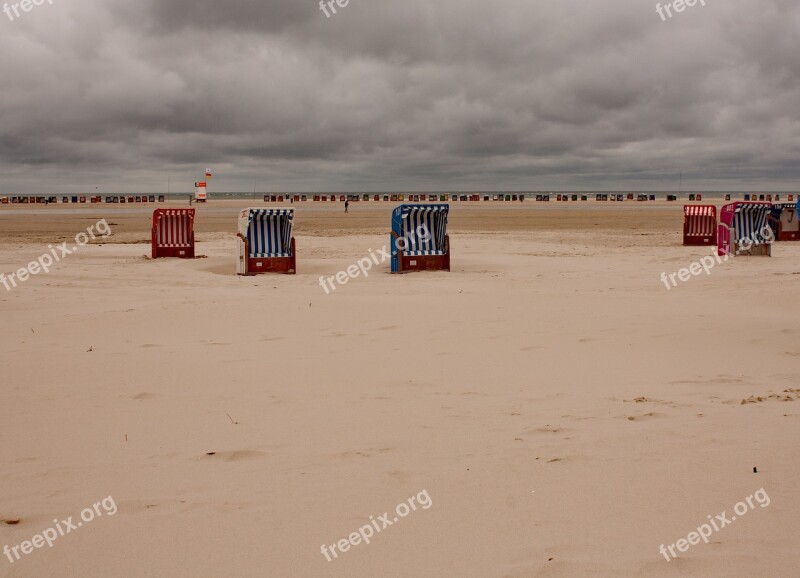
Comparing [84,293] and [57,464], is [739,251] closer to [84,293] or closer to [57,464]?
[84,293]

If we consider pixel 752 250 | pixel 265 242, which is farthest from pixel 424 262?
pixel 752 250

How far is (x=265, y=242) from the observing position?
14.8 m

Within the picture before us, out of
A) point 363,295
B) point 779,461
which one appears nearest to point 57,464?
point 779,461

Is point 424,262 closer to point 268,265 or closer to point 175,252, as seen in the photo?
point 268,265

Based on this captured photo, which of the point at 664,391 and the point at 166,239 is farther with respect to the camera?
the point at 166,239

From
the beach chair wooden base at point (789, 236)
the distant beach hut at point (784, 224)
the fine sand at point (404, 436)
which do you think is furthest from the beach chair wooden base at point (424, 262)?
the beach chair wooden base at point (789, 236)

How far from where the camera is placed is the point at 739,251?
678 inches

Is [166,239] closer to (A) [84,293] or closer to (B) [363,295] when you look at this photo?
(A) [84,293]

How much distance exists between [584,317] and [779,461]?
189 inches

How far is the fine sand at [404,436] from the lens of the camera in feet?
10.2

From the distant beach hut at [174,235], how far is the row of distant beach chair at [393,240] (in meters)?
3.38

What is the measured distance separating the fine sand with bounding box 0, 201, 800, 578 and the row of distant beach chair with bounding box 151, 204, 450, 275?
492 centimetres

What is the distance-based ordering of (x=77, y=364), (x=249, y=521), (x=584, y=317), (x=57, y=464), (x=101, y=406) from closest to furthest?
(x=249, y=521) → (x=57, y=464) → (x=101, y=406) → (x=77, y=364) → (x=584, y=317)

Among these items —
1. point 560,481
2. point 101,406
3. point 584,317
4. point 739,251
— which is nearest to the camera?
point 560,481
